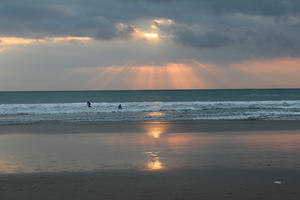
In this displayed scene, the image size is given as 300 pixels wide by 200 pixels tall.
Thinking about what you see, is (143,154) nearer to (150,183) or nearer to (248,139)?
(150,183)

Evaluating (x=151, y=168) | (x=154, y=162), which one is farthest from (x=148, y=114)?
(x=151, y=168)

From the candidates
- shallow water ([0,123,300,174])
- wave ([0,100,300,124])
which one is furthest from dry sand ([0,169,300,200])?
wave ([0,100,300,124])

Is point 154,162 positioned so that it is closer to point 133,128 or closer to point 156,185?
point 156,185

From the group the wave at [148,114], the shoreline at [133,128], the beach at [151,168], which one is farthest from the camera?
the wave at [148,114]

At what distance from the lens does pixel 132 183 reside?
25.5 ft

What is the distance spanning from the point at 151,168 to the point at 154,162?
2.58 feet

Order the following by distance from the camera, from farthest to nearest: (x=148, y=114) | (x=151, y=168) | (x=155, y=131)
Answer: (x=148, y=114)
(x=155, y=131)
(x=151, y=168)

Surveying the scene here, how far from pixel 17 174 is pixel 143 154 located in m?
4.14

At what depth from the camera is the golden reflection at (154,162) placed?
364 inches

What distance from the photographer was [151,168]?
914 centimetres

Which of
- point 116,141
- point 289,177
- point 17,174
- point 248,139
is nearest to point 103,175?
point 17,174

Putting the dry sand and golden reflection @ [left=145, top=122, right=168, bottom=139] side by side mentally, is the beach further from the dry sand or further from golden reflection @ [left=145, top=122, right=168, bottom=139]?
golden reflection @ [left=145, top=122, right=168, bottom=139]

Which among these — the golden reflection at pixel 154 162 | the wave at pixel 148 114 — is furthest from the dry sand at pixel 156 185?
the wave at pixel 148 114

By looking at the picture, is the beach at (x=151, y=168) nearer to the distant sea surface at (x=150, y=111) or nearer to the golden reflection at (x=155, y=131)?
the golden reflection at (x=155, y=131)
